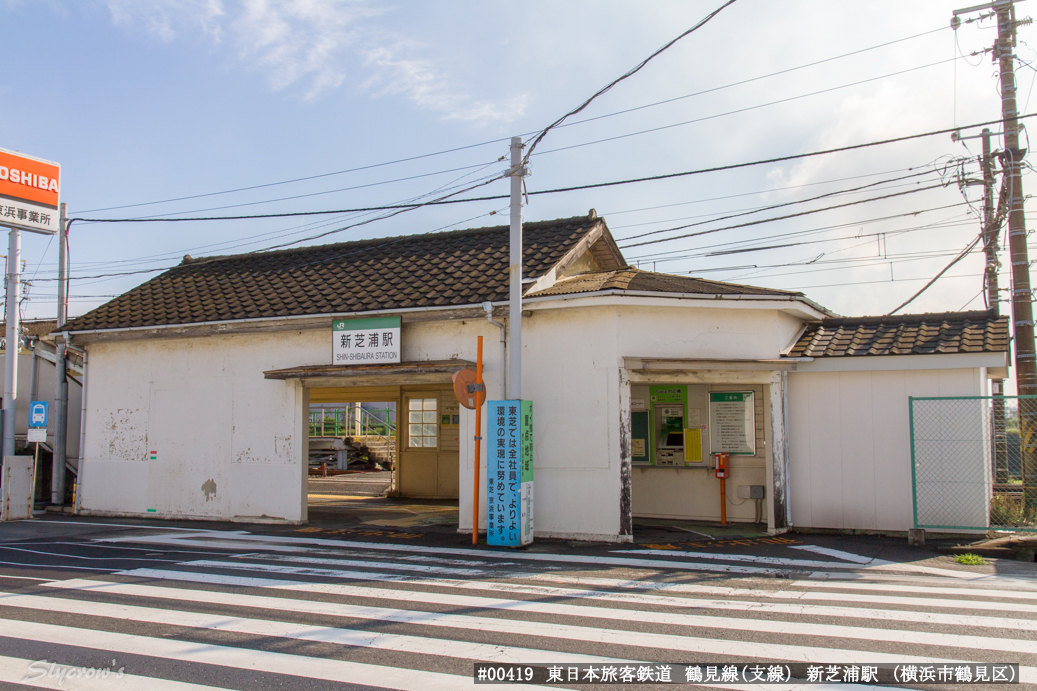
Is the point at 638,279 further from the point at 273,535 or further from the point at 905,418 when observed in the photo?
the point at 273,535

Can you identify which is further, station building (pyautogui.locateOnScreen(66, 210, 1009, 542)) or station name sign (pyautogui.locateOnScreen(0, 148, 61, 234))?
station name sign (pyautogui.locateOnScreen(0, 148, 61, 234))

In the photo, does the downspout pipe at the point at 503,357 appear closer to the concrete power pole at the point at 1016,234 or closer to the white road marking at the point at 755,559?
the white road marking at the point at 755,559

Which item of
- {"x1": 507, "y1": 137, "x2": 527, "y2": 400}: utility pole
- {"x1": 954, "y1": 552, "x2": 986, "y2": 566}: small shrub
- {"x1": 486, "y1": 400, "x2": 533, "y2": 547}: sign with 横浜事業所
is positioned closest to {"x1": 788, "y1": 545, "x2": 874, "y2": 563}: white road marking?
{"x1": 954, "y1": 552, "x2": 986, "y2": 566}: small shrub

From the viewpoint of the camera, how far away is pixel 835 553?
1003 centimetres

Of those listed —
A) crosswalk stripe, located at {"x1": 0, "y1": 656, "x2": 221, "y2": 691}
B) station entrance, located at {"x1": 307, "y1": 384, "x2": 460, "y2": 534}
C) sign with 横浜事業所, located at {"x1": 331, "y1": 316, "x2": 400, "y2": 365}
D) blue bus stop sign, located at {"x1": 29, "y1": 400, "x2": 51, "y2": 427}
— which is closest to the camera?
crosswalk stripe, located at {"x1": 0, "y1": 656, "x2": 221, "y2": 691}

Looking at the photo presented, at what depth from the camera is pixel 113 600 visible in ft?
24.4

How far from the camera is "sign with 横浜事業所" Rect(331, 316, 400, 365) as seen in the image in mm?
12891

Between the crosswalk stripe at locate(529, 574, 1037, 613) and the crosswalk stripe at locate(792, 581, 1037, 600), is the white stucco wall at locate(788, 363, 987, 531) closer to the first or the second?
the crosswalk stripe at locate(792, 581, 1037, 600)

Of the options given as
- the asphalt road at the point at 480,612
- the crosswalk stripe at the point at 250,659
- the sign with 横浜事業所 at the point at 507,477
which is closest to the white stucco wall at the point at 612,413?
the sign with 横浜事業所 at the point at 507,477

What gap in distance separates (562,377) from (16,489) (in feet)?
38.9

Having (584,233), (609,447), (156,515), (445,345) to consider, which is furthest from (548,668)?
(156,515)

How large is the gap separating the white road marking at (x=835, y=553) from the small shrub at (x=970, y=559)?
44.4 inches

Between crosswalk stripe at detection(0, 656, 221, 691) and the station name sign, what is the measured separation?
44.8ft

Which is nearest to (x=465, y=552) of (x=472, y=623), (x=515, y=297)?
(x=515, y=297)
